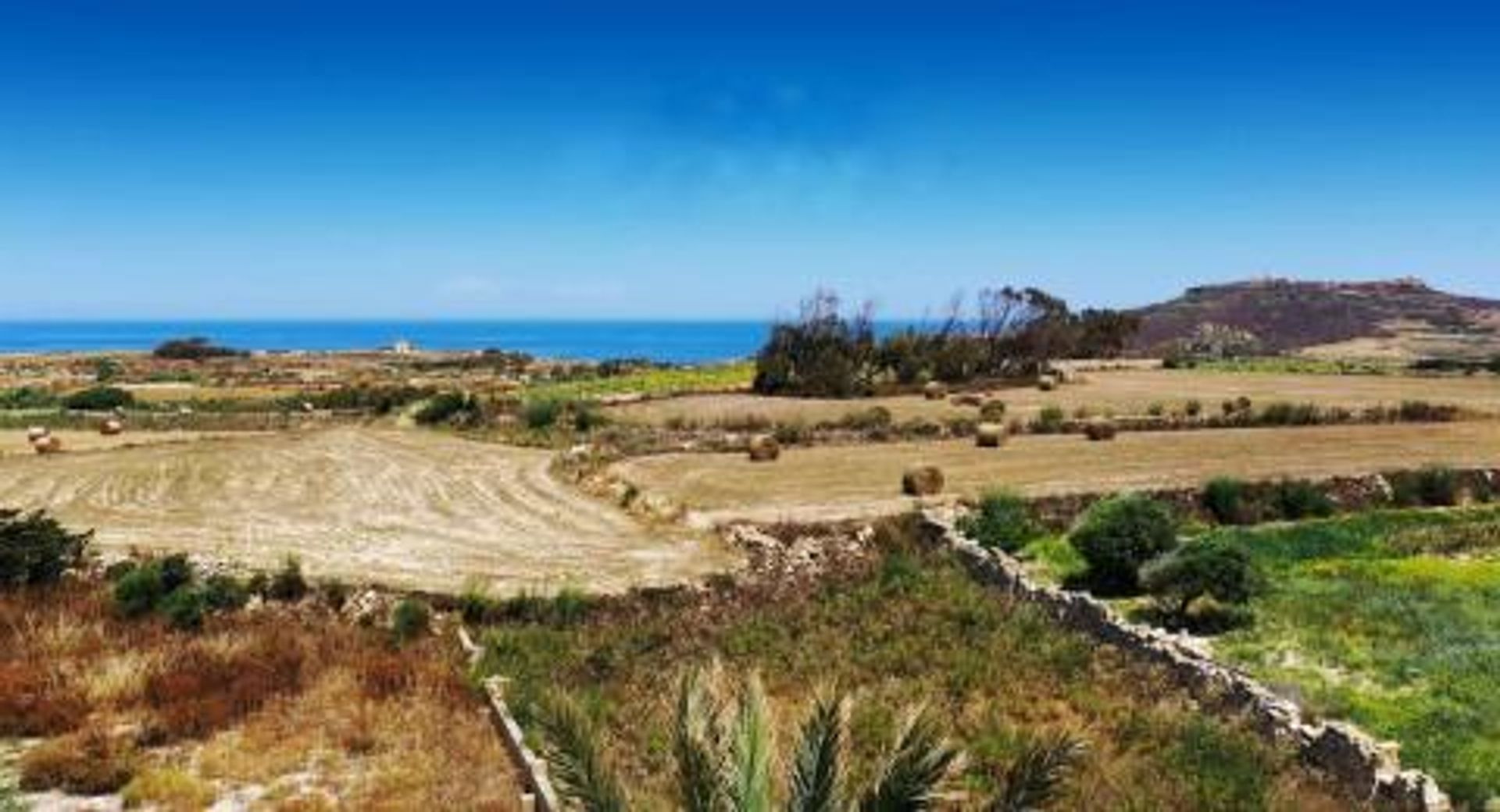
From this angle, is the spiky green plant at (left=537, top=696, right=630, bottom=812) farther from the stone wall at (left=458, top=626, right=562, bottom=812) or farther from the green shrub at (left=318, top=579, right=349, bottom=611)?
the green shrub at (left=318, top=579, right=349, bottom=611)

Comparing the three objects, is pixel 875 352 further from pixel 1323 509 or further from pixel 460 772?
pixel 460 772

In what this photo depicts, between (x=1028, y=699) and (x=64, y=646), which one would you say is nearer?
(x=1028, y=699)

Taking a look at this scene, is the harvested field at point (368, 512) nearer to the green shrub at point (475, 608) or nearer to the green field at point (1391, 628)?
the green shrub at point (475, 608)

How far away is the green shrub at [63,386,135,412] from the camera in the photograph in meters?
65.6

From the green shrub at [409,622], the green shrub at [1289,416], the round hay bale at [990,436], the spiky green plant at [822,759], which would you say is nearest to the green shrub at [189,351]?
the round hay bale at [990,436]

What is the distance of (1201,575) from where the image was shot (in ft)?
83.8

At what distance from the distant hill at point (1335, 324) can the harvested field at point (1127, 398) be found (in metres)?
46.9

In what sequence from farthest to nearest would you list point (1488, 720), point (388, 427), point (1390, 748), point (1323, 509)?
point (388, 427) → point (1323, 509) → point (1488, 720) → point (1390, 748)

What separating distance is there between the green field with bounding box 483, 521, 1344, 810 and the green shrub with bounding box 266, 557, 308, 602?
4.51 meters

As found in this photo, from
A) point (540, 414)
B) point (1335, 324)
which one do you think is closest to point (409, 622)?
point (540, 414)

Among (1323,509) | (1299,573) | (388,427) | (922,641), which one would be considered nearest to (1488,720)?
(922,641)

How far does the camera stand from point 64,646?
23.4 m

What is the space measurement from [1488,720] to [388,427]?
1727 inches

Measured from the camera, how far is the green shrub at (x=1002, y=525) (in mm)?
32969
